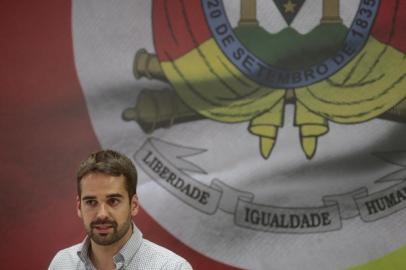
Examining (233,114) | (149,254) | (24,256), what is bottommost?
(149,254)

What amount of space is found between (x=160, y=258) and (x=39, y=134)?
3.12 feet

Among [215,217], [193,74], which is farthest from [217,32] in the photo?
[215,217]

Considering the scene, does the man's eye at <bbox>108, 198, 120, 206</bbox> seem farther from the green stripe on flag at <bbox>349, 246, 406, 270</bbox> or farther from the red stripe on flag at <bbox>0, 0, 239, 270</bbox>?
the green stripe on flag at <bbox>349, 246, 406, 270</bbox>

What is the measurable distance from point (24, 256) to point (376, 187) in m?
1.25

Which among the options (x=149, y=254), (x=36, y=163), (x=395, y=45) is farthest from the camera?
(x=36, y=163)

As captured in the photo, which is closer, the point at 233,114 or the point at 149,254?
the point at 149,254

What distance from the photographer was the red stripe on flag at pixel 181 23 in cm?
241

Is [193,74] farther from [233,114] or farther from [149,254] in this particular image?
[149,254]

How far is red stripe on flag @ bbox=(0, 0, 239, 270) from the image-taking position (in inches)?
96.6

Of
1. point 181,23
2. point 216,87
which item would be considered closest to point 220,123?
point 216,87

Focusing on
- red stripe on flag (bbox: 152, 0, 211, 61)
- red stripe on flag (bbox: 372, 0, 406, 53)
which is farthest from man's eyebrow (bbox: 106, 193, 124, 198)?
red stripe on flag (bbox: 372, 0, 406, 53)

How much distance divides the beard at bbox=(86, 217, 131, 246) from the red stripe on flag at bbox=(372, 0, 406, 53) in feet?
3.77

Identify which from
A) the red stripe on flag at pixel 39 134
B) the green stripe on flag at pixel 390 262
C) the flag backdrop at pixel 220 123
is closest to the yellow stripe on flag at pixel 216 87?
the flag backdrop at pixel 220 123

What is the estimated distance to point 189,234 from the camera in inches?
94.7
